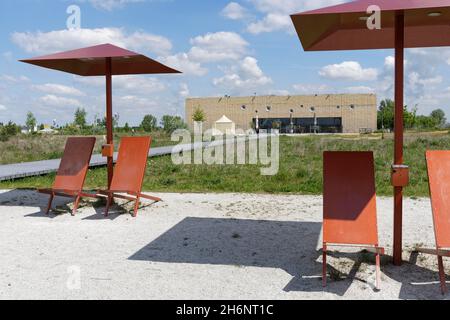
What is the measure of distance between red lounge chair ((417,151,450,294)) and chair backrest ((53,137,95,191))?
4911mm

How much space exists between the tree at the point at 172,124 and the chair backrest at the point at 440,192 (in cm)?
4084

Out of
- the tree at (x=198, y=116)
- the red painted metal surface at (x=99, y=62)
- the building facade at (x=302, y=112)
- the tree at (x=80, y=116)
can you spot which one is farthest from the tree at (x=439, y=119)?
the red painted metal surface at (x=99, y=62)

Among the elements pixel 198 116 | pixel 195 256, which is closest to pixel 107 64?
pixel 195 256

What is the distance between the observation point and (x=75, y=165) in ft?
24.1

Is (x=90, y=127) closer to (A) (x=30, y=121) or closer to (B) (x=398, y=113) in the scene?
(A) (x=30, y=121)

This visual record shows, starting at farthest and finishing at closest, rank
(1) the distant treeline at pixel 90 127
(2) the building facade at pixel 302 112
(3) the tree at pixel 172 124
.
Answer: (2) the building facade at pixel 302 112 < (3) the tree at pixel 172 124 < (1) the distant treeline at pixel 90 127

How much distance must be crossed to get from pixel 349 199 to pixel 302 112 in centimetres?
6606

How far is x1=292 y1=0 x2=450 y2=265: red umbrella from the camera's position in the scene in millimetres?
3750

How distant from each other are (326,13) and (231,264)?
2.41 meters

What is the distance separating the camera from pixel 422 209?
23.3ft

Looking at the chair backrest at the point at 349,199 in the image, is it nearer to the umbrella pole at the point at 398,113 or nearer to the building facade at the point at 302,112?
the umbrella pole at the point at 398,113

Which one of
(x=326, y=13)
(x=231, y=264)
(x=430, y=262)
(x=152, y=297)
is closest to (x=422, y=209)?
(x=430, y=262)

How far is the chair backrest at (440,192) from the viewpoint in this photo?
3.98 m
